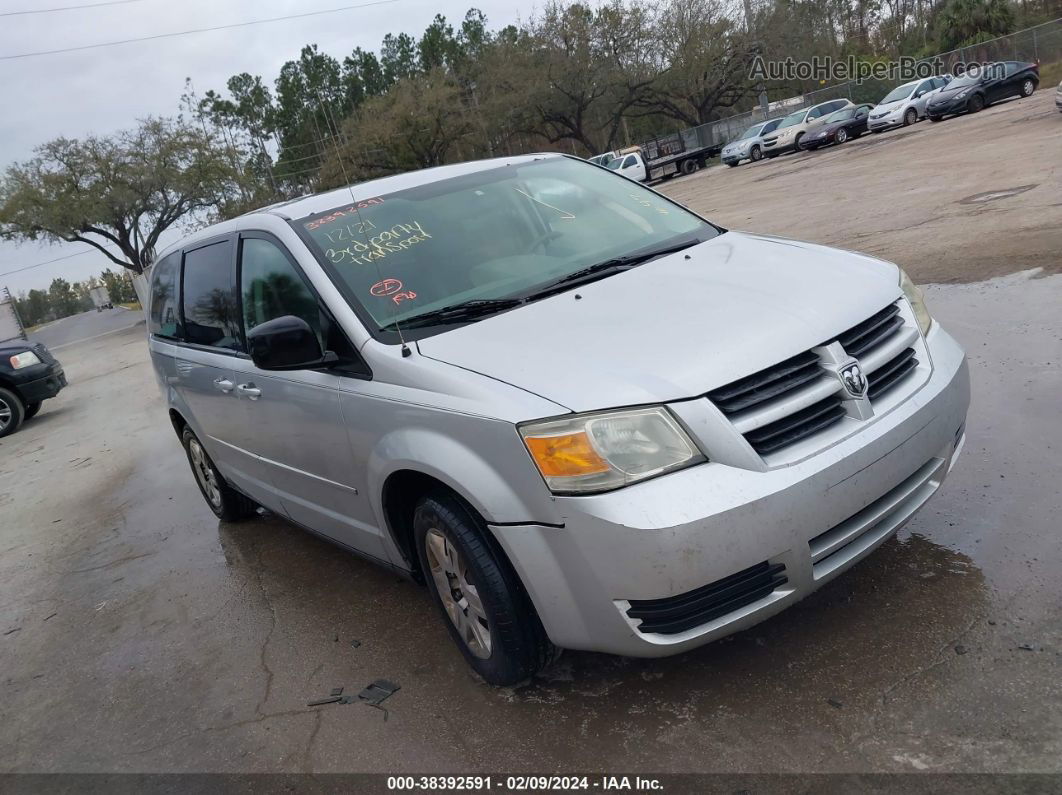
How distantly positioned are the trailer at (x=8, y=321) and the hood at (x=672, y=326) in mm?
34402

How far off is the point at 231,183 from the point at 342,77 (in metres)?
39.8

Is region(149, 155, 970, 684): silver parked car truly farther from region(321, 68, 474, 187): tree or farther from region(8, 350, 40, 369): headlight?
region(321, 68, 474, 187): tree

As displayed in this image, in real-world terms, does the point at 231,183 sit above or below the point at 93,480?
above

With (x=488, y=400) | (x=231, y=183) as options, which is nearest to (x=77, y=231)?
(x=231, y=183)

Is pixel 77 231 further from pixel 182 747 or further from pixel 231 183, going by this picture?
pixel 182 747

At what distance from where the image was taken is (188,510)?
673cm

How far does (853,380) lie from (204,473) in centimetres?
454

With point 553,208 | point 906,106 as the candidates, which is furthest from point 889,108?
point 553,208

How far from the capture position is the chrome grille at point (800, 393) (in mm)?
2666

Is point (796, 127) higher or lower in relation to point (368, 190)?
lower

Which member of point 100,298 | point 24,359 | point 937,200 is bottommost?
point 100,298

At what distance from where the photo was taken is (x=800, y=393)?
2.75 meters

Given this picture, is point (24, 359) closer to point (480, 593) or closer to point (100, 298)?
point (480, 593)

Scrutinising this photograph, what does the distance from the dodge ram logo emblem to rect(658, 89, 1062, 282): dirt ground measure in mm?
5236
